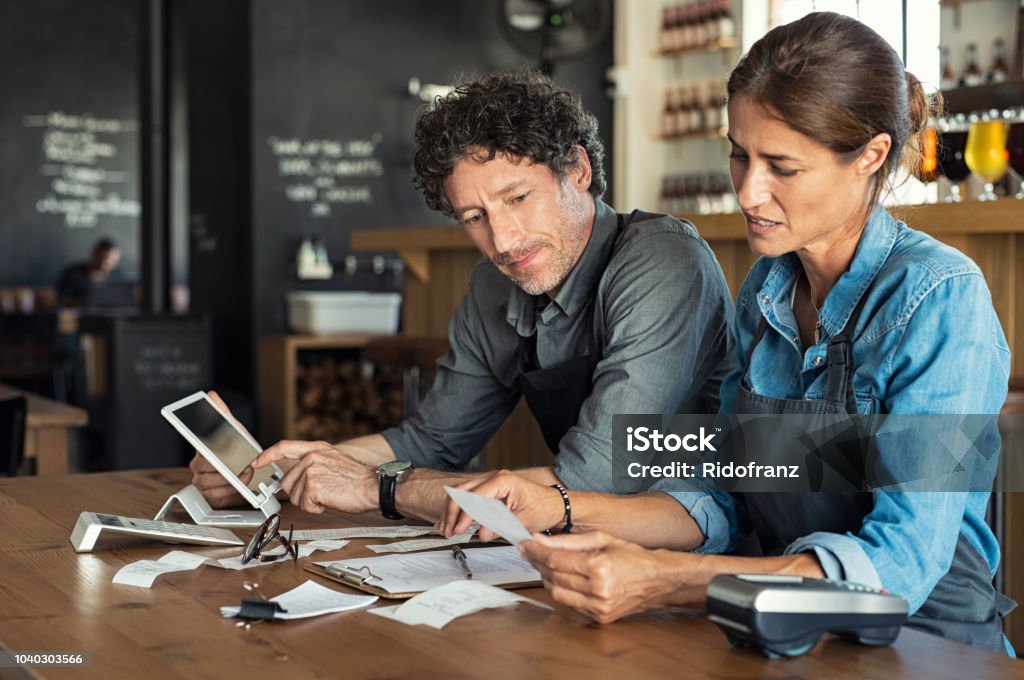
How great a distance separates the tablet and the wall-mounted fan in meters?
4.88

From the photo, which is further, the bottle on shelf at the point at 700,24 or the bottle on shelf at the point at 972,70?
the bottle on shelf at the point at 700,24

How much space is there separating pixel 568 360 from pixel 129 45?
34.3ft

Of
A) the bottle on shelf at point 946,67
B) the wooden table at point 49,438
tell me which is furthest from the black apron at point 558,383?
the bottle on shelf at point 946,67

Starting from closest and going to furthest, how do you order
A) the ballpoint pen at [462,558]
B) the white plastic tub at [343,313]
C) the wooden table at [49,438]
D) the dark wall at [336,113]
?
the ballpoint pen at [462,558], the wooden table at [49,438], the white plastic tub at [343,313], the dark wall at [336,113]

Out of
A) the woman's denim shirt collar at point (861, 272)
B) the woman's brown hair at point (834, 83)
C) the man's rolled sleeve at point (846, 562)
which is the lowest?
the man's rolled sleeve at point (846, 562)

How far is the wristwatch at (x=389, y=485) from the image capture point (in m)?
Result: 1.99

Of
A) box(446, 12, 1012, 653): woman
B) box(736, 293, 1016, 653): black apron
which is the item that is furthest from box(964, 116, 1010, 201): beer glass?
box(736, 293, 1016, 653): black apron

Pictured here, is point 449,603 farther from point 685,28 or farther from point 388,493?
point 685,28

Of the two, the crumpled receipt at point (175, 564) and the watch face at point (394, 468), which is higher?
the watch face at point (394, 468)

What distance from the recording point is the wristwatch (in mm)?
1994

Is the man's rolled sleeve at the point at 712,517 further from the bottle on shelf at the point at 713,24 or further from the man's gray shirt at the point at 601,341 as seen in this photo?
the bottle on shelf at the point at 713,24

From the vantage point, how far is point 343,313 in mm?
6359

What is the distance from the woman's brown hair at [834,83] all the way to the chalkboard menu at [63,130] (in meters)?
10.7

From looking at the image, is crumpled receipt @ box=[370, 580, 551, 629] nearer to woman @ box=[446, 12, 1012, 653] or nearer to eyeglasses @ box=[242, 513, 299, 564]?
woman @ box=[446, 12, 1012, 653]
